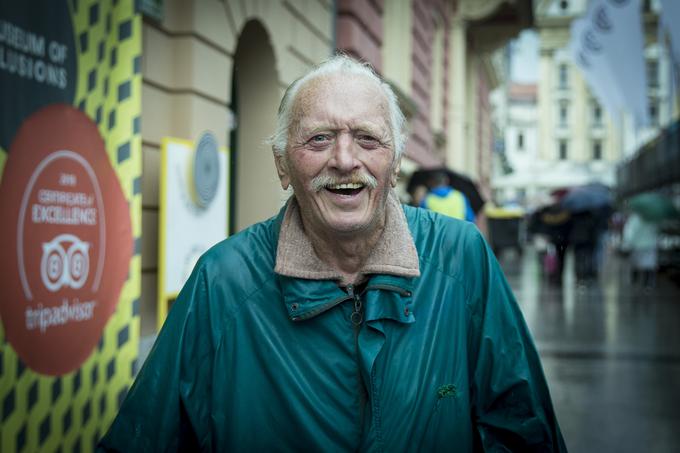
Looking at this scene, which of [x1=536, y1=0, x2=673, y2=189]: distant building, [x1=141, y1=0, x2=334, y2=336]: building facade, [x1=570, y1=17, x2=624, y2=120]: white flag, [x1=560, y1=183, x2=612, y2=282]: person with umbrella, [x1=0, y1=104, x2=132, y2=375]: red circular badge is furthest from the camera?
[x1=536, y1=0, x2=673, y2=189]: distant building

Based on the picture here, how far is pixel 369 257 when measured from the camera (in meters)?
2.12

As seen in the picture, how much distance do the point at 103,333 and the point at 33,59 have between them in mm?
1366

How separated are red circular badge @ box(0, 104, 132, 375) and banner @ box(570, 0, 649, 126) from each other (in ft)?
50.7

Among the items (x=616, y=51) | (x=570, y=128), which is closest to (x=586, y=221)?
(x=616, y=51)

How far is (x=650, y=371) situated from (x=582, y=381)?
32.6 inches

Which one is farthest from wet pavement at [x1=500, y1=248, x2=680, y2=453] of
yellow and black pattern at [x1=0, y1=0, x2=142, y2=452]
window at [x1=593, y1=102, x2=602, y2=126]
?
window at [x1=593, y1=102, x2=602, y2=126]

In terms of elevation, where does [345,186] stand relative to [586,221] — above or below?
below

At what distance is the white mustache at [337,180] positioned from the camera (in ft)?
6.86

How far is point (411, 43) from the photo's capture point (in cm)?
1412

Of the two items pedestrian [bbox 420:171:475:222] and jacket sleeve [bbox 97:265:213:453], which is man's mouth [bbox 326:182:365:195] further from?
pedestrian [bbox 420:171:475:222]

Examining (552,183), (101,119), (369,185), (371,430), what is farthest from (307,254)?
(552,183)

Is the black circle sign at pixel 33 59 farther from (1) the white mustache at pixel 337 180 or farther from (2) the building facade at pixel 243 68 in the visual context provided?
(1) the white mustache at pixel 337 180

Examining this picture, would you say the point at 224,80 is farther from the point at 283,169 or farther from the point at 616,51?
the point at 616,51

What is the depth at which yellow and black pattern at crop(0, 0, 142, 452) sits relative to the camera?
3.40 meters
